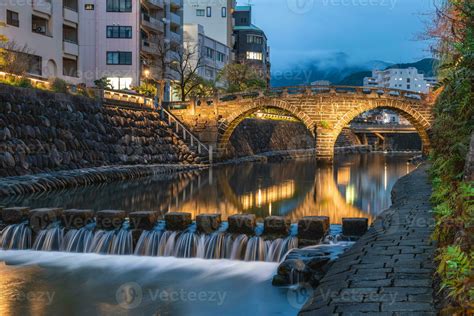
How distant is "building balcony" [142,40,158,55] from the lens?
49406 mm

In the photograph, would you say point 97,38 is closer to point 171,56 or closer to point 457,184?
point 171,56

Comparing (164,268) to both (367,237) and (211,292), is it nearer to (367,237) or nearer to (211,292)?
(211,292)

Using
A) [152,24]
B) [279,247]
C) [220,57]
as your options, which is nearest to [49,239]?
[279,247]

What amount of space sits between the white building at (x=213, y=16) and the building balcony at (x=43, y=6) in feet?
125

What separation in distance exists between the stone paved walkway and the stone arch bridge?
113 ft

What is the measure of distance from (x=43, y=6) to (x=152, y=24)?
12637 mm

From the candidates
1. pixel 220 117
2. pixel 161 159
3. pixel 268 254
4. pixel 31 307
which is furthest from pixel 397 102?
pixel 31 307

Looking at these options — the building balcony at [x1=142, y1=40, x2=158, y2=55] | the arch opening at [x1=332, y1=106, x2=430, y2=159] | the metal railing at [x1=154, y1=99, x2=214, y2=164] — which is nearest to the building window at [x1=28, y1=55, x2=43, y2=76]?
the metal railing at [x1=154, y1=99, x2=214, y2=164]

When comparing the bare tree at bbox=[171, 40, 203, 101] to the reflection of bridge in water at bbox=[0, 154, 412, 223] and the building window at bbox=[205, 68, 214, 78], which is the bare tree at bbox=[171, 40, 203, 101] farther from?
the reflection of bridge in water at bbox=[0, 154, 412, 223]

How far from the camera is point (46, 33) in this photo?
39.8 m

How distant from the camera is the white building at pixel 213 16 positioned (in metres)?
76.2

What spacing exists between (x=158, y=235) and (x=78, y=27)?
120ft

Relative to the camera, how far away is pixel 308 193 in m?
25.5

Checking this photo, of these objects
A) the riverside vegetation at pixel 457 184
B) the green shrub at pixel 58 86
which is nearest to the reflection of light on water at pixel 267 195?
the riverside vegetation at pixel 457 184
